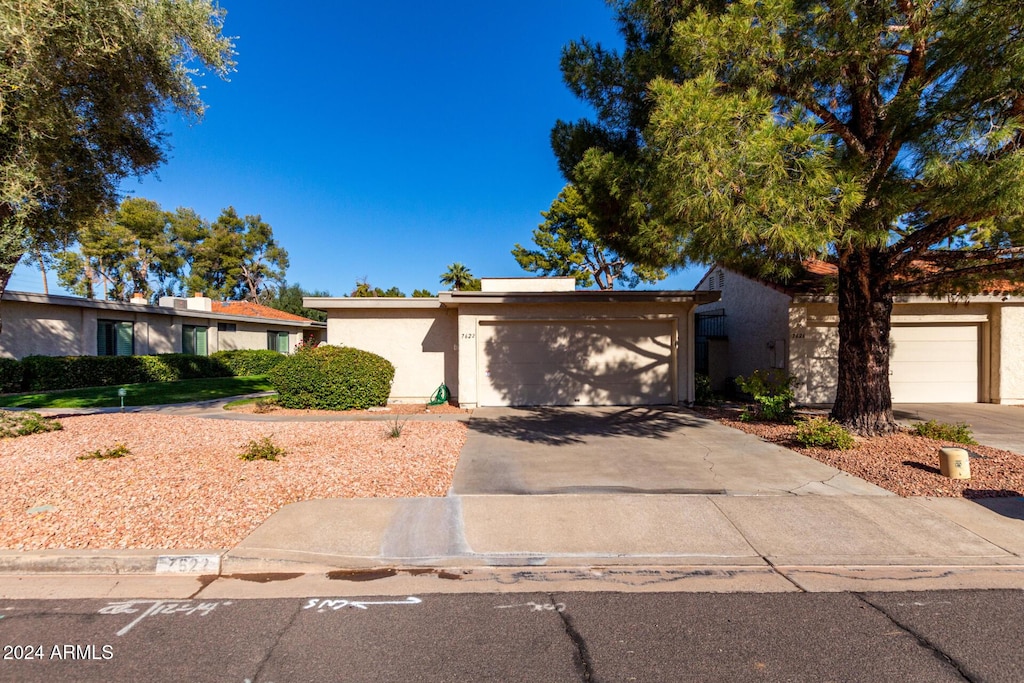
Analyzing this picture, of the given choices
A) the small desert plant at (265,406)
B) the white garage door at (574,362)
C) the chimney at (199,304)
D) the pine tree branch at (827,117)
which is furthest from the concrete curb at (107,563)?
the chimney at (199,304)

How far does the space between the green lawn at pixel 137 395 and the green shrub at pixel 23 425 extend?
5287 millimetres

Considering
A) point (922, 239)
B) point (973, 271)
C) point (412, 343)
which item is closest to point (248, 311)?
point (412, 343)

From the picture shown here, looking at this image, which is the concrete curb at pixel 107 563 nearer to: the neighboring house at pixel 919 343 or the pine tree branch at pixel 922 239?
the pine tree branch at pixel 922 239

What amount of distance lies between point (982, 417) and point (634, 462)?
939 cm

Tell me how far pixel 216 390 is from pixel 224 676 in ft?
55.5

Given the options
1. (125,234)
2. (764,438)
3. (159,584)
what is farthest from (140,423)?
(125,234)

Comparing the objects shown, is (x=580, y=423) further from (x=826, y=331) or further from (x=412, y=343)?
(x=826, y=331)

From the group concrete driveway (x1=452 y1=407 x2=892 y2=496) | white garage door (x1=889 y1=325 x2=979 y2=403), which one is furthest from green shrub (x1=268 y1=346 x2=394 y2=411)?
white garage door (x1=889 y1=325 x2=979 y2=403)

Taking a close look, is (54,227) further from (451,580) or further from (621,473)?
(621,473)

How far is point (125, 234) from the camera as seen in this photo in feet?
117

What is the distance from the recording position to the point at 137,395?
52.1ft

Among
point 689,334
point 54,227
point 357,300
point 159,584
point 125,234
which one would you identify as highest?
point 125,234

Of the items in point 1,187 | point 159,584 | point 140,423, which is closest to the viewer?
point 159,584

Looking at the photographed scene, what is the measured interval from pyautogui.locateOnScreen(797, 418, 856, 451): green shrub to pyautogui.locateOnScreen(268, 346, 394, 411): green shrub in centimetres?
927
